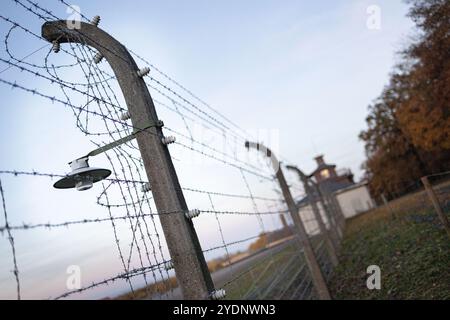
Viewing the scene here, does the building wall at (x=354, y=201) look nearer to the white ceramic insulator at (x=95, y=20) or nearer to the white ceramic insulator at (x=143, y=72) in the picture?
the white ceramic insulator at (x=143, y=72)

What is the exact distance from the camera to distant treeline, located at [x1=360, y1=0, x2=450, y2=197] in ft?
72.7

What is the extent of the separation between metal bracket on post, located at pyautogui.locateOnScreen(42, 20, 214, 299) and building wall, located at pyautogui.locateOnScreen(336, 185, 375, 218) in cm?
4132

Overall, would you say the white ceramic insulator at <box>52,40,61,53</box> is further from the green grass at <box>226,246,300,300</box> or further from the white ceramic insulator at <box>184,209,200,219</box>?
the green grass at <box>226,246,300,300</box>

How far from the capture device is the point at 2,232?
4.66 feet

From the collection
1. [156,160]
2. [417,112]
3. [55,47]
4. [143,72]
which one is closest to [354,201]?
[417,112]

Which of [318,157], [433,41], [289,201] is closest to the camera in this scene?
[289,201]

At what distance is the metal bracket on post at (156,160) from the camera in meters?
2.57

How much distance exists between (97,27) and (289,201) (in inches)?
225

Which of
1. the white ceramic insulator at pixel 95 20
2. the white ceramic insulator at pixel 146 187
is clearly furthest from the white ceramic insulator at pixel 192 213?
the white ceramic insulator at pixel 95 20

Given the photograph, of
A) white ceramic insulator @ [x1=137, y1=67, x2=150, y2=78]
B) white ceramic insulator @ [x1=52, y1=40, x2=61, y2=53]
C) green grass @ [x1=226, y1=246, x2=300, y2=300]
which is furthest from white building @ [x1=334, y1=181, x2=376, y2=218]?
white ceramic insulator @ [x1=52, y1=40, x2=61, y2=53]

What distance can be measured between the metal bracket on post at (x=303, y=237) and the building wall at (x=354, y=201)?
35.9 meters
